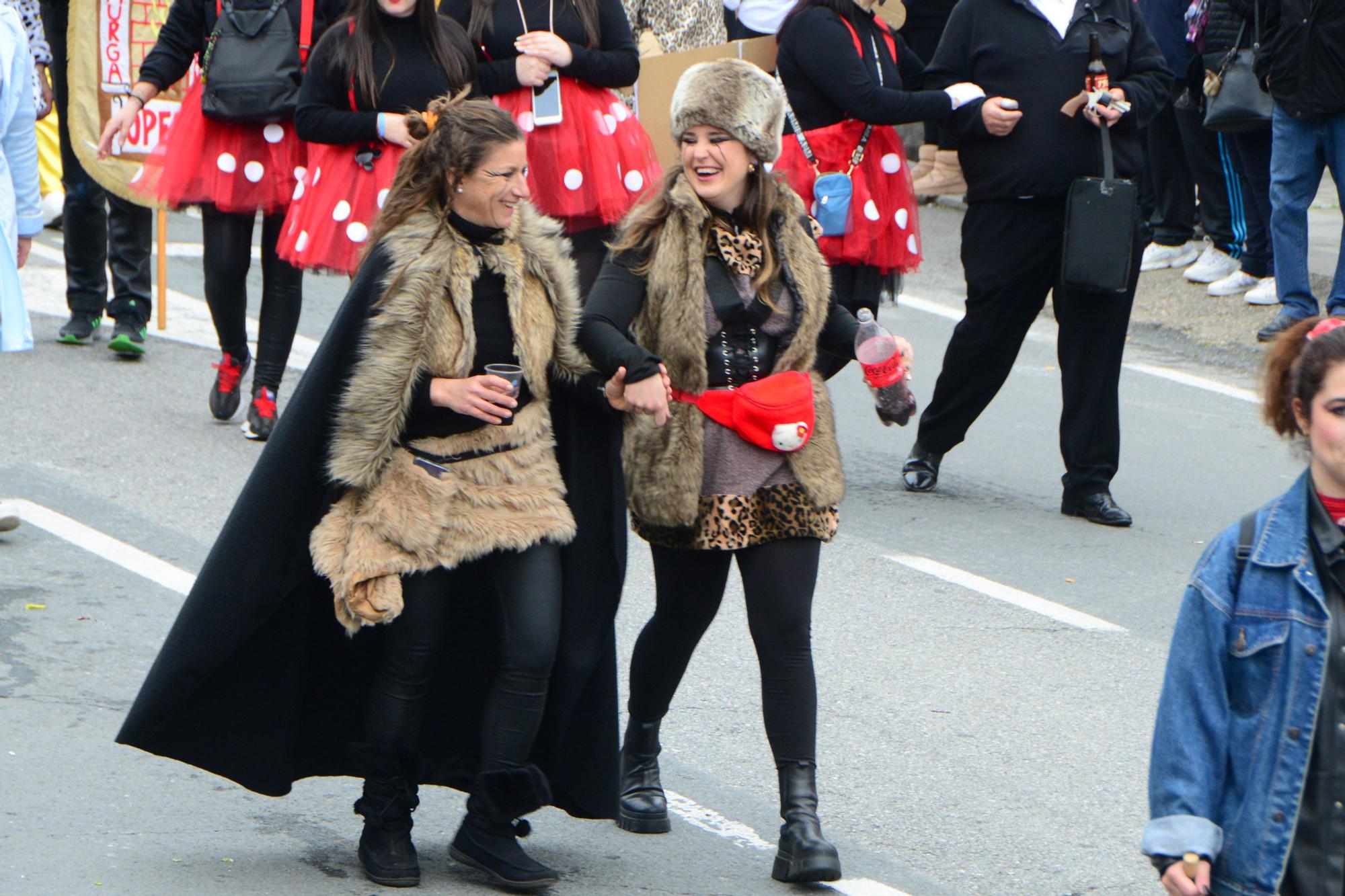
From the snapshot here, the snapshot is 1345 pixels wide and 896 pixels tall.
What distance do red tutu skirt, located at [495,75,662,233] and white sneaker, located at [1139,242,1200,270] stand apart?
579 cm

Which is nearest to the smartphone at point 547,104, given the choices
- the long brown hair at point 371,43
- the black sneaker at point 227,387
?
the long brown hair at point 371,43

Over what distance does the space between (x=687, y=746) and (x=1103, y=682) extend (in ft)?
4.53

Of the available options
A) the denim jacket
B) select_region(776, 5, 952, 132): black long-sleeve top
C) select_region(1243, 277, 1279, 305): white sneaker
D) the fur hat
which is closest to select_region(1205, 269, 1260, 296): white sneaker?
select_region(1243, 277, 1279, 305): white sneaker

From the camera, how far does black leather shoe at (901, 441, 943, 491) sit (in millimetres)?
8000

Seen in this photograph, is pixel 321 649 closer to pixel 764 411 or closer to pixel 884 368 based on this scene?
pixel 764 411

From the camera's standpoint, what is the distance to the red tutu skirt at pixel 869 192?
7.41 meters

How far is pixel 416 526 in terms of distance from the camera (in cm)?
412

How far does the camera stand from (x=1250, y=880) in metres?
2.96

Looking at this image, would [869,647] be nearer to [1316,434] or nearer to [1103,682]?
[1103,682]

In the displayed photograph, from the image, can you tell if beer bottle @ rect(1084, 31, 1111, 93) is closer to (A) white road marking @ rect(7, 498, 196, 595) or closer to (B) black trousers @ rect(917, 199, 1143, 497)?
(B) black trousers @ rect(917, 199, 1143, 497)

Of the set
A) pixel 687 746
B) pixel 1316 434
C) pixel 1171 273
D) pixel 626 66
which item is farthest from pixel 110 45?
pixel 1316 434

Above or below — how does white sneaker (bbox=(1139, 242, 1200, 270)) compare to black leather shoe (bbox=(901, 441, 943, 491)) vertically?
above

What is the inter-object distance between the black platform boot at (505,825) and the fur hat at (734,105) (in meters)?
1.50

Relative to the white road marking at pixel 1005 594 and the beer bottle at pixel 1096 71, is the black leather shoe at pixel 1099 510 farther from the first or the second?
Result: the beer bottle at pixel 1096 71
